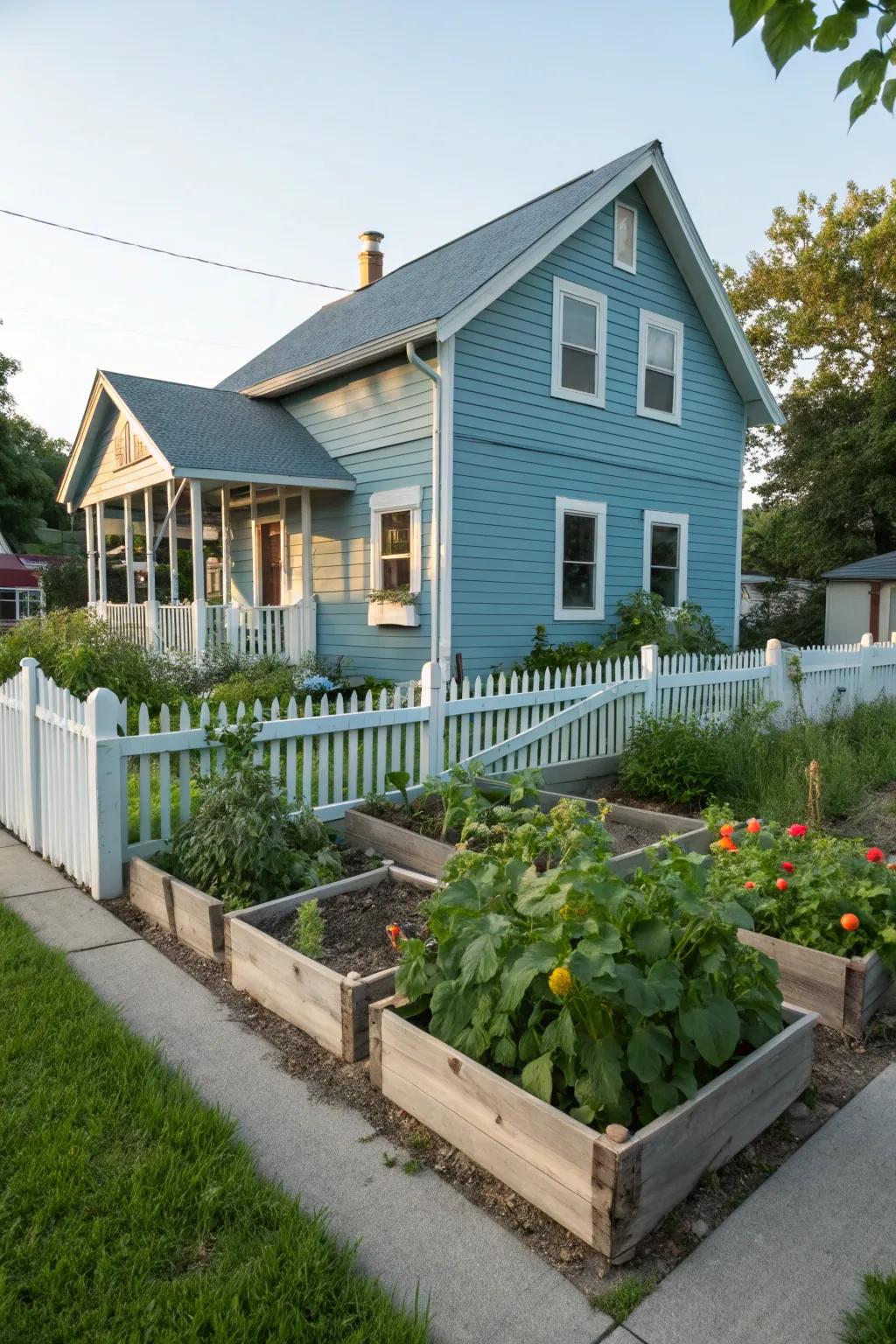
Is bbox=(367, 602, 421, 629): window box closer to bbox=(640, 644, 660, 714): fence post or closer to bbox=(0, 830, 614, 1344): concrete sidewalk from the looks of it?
bbox=(640, 644, 660, 714): fence post

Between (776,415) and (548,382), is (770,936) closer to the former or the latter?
(548,382)

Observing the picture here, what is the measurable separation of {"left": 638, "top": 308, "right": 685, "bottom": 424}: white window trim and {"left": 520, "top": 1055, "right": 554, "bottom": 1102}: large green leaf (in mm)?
11747

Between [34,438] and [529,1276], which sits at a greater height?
[34,438]

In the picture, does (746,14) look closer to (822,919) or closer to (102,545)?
(822,919)

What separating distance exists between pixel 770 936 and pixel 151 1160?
242 cm

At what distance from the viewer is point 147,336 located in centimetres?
2200

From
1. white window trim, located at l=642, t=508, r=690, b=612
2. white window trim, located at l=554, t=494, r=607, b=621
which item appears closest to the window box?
white window trim, located at l=554, t=494, r=607, b=621

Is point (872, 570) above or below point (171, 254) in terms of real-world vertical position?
below

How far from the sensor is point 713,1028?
2.23 metres

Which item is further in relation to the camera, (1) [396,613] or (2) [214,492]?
(2) [214,492]

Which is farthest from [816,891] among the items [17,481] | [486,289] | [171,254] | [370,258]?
[17,481]

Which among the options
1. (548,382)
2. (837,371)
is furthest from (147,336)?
(837,371)

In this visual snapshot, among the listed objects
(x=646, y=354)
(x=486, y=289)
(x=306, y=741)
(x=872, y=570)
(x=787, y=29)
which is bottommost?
(x=306, y=741)

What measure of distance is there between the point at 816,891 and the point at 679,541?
10686 mm
